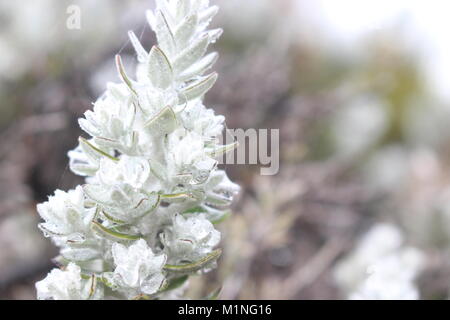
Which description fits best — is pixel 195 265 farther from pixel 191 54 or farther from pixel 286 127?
pixel 286 127

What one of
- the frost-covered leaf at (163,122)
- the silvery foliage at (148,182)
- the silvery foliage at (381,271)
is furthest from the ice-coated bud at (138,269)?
the silvery foliage at (381,271)

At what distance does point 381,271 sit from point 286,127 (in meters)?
0.78

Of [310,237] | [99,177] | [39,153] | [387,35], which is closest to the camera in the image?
[99,177]

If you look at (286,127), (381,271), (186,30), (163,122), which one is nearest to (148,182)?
(163,122)

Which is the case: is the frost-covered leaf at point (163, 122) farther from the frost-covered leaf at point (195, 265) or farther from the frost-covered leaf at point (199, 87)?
the frost-covered leaf at point (195, 265)

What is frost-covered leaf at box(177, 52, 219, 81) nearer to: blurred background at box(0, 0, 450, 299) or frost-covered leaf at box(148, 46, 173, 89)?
frost-covered leaf at box(148, 46, 173, 89)

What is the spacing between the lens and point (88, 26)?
175cm

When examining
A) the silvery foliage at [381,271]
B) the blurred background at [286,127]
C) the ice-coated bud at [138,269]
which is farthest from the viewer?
the blurred background at [286,127]

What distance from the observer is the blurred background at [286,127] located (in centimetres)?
129

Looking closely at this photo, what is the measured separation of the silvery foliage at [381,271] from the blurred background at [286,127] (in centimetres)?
10

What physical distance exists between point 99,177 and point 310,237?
3.77ft
